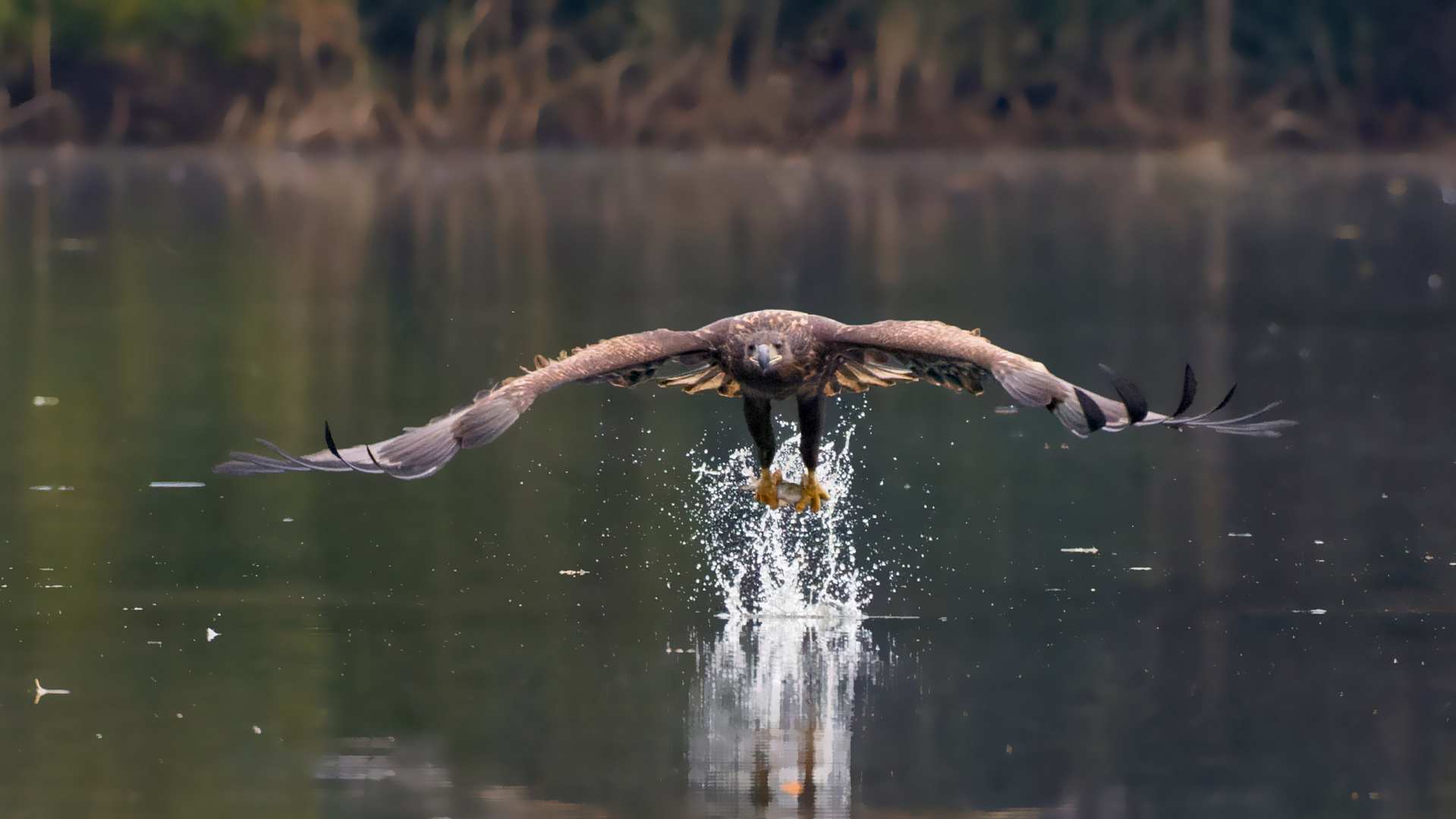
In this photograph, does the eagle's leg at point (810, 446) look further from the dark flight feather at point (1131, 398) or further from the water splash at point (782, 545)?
the dark flight feather at point (1131, 398)

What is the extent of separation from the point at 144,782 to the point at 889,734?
384 centimetres

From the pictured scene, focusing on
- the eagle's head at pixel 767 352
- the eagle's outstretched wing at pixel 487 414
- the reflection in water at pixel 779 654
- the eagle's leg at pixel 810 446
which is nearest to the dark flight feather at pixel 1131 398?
the reflection in water at pixel 779 654

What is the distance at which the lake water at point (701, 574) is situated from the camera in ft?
34.7

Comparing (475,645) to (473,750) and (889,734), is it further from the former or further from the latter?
(889,734)

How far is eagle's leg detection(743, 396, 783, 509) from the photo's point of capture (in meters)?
13.0

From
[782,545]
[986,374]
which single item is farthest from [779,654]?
[782,545]

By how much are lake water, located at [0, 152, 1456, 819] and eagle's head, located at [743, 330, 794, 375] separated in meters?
1.78

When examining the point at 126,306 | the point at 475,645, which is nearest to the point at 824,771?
the point at 475,645

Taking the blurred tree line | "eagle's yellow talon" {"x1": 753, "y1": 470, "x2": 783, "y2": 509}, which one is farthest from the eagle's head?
the blurred tree line

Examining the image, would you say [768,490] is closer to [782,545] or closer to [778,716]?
[782,545]

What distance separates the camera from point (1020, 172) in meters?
56.7

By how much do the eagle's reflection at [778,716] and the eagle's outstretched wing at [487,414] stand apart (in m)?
1.83

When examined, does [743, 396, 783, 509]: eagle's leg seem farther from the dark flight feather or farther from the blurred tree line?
the blurred tree line

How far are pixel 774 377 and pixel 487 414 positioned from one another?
204 cm
